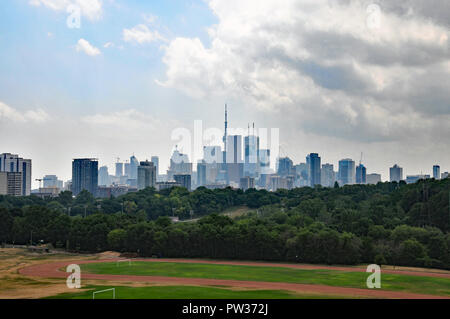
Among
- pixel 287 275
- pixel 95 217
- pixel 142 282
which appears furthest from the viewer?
pixel 95 217

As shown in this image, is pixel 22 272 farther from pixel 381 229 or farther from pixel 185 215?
pixel 185 215

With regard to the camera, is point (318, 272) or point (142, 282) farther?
point (318, 272)

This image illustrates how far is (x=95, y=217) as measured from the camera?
335 ft

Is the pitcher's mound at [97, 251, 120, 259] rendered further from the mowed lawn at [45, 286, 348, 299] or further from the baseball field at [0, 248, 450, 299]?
the mowed lawn at [45, 286, 348, 299]

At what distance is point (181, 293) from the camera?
5331 cm

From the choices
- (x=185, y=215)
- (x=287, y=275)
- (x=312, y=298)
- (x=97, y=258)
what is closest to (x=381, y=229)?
(x=287, y=275)

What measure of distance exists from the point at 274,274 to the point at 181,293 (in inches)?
735

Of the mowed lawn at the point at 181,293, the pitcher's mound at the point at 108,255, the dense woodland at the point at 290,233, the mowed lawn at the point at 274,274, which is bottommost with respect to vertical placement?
the pitcher's mound at the point at 108,255

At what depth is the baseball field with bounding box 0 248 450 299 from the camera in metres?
53.2

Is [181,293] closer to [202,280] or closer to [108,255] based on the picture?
[202,280]

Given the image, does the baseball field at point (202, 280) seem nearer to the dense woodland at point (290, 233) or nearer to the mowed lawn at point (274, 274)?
the mowed lawn at point (274, 274)

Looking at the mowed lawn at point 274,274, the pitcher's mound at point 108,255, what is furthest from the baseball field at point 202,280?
the pitcher's mound at point 108,255

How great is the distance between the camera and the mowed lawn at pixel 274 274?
2352 inches
